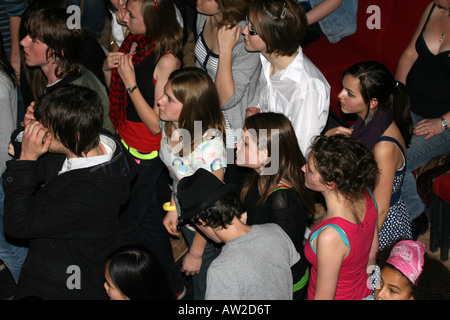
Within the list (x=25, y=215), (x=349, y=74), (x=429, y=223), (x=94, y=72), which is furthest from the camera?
(x=429, y=223)

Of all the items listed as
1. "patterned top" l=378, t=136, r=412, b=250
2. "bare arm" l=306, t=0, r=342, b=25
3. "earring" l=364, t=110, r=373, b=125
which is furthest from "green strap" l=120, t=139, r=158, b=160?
"bare arm" l=306, t=0, r=342, b=25

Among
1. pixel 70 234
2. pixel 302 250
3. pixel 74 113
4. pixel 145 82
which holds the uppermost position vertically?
pixel 74 113

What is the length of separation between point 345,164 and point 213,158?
818mm

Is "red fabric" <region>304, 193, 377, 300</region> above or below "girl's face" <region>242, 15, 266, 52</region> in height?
below

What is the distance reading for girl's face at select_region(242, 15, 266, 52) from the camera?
3.42 m

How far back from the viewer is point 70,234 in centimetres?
271

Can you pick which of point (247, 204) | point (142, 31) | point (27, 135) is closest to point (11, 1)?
point (142, 31)

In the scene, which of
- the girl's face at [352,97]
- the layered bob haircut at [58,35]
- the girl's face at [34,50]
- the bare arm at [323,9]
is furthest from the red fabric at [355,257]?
the bare arm at [323,9]

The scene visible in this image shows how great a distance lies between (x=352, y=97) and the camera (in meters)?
3.50

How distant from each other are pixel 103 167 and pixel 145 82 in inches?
39.3

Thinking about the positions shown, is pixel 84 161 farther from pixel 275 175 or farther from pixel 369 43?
pixel 369 43

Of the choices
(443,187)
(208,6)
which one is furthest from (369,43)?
(208,6)

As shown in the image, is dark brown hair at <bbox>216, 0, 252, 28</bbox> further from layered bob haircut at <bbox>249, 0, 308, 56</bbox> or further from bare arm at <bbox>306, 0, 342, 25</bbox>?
bare arm at <bbox>306, 0, 342, 25</bbox>

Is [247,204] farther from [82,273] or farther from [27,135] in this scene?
Answer: [27,135]
